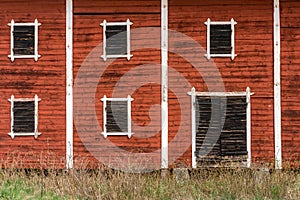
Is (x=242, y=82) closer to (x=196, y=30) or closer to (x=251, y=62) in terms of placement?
(x=251, y=62)

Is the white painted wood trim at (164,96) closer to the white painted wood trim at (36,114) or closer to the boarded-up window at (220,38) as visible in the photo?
the boarded-up window at (220,38)

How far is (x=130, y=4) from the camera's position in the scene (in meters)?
16.1

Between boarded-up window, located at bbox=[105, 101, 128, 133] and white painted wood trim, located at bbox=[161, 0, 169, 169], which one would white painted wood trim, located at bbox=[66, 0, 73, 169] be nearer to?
boarded-up window, located at bbox=[105, 101, 128, 133]

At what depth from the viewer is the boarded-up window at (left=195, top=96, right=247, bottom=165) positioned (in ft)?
51.7

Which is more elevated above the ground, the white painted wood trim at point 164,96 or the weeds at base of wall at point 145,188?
the white painted wood trim at point 164,96

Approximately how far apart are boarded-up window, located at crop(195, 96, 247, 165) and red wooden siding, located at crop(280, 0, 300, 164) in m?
0.98

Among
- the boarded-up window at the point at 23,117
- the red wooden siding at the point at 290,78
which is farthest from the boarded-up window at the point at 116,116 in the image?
the red wooden siding at the point at 290,78

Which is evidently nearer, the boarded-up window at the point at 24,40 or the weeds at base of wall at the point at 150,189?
the weeds at base of wall at the point at 150,189

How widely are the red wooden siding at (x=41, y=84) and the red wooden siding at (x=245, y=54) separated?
2681mm

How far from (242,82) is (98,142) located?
3.69 meters

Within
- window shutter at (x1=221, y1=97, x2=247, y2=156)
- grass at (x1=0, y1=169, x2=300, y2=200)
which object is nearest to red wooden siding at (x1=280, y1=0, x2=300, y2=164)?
window shutter at (x1=221, y1=97, x2=247, y2=156)

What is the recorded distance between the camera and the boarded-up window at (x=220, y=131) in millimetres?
15758

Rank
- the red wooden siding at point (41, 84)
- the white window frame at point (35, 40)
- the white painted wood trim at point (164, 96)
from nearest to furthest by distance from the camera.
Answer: the white painted wood trim at point (164, 96) < the red wooden siding at point (41, 84) < the white window frame at point (35, 40)

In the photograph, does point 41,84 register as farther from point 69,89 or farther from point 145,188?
point 145,188
